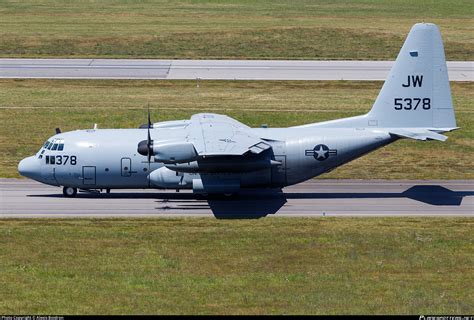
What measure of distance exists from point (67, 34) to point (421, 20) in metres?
40.8

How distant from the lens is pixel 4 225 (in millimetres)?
44438

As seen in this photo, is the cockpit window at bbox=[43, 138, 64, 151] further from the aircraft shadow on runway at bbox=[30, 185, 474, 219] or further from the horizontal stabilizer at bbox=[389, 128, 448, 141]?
the horizontal stabilizer at bbox=[389, 128, 448, 141]

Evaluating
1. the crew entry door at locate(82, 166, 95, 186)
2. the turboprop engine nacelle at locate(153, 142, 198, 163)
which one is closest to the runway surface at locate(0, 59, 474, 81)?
the crew entry door at locate(82, 166, 95, 186)

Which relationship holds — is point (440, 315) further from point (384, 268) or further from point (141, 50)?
point (141, 50)

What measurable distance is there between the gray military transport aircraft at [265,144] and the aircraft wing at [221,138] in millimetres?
59

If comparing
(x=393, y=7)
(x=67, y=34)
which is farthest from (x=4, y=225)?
(x=393, y=7)

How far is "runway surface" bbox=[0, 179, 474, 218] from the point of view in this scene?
4712 centimetres

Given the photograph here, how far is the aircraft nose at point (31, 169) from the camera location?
49969 millimetres

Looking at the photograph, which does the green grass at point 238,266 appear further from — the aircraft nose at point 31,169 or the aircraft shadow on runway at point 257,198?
the aircraft nose at point 31,169

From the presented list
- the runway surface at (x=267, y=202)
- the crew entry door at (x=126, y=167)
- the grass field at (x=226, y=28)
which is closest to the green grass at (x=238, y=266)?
the runway surface at (x=267, y=202)

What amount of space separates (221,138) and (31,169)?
10.3 m

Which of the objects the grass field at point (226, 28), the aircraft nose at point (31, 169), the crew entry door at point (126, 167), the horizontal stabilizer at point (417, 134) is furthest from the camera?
the grass field at point (226, 28)

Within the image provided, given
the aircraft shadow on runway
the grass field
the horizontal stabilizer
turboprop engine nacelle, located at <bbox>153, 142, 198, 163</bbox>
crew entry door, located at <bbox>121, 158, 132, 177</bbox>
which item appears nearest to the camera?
Result: turboprop engine nacelle, located at <bbox>153, 142, 198, 163</bbox>

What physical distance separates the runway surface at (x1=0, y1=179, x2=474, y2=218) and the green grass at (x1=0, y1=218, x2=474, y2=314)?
72.2 inches
